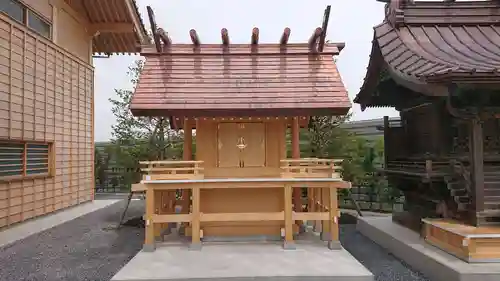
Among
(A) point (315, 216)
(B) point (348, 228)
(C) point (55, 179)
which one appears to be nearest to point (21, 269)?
(A) point (315, 216)

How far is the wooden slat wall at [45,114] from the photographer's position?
10.1 metres

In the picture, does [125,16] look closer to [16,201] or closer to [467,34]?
[16,201]

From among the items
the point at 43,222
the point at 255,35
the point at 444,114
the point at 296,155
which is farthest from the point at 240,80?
the point at 43,222

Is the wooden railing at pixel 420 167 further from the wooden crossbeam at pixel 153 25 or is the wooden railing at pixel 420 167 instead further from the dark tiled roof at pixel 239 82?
the wooden crossbeam at pixel 153 25

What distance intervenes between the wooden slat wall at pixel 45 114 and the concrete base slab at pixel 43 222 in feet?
0.67

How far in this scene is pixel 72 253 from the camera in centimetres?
824

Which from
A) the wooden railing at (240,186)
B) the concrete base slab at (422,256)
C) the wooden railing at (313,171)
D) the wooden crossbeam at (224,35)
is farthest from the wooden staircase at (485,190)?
the wooden crossbeam at (224,35)

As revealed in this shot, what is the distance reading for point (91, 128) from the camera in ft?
53.7

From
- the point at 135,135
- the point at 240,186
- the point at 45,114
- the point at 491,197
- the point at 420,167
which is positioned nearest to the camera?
the point at 491,197

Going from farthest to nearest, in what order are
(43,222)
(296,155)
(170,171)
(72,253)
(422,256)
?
(43,222) → (296,155) → (72,253) → (170,171) → (422,256)

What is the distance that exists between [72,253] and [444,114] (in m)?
8.48

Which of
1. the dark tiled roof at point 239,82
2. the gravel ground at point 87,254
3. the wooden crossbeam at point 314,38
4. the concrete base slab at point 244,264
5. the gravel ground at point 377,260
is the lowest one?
the gravel ground at point 377,260

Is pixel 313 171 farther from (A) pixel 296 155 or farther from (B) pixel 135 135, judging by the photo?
(B) pixel 135 135

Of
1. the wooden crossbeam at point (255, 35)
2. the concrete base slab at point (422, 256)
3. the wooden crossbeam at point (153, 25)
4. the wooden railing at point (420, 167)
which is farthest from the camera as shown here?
the wooden crossbeam at point (255, 35)
